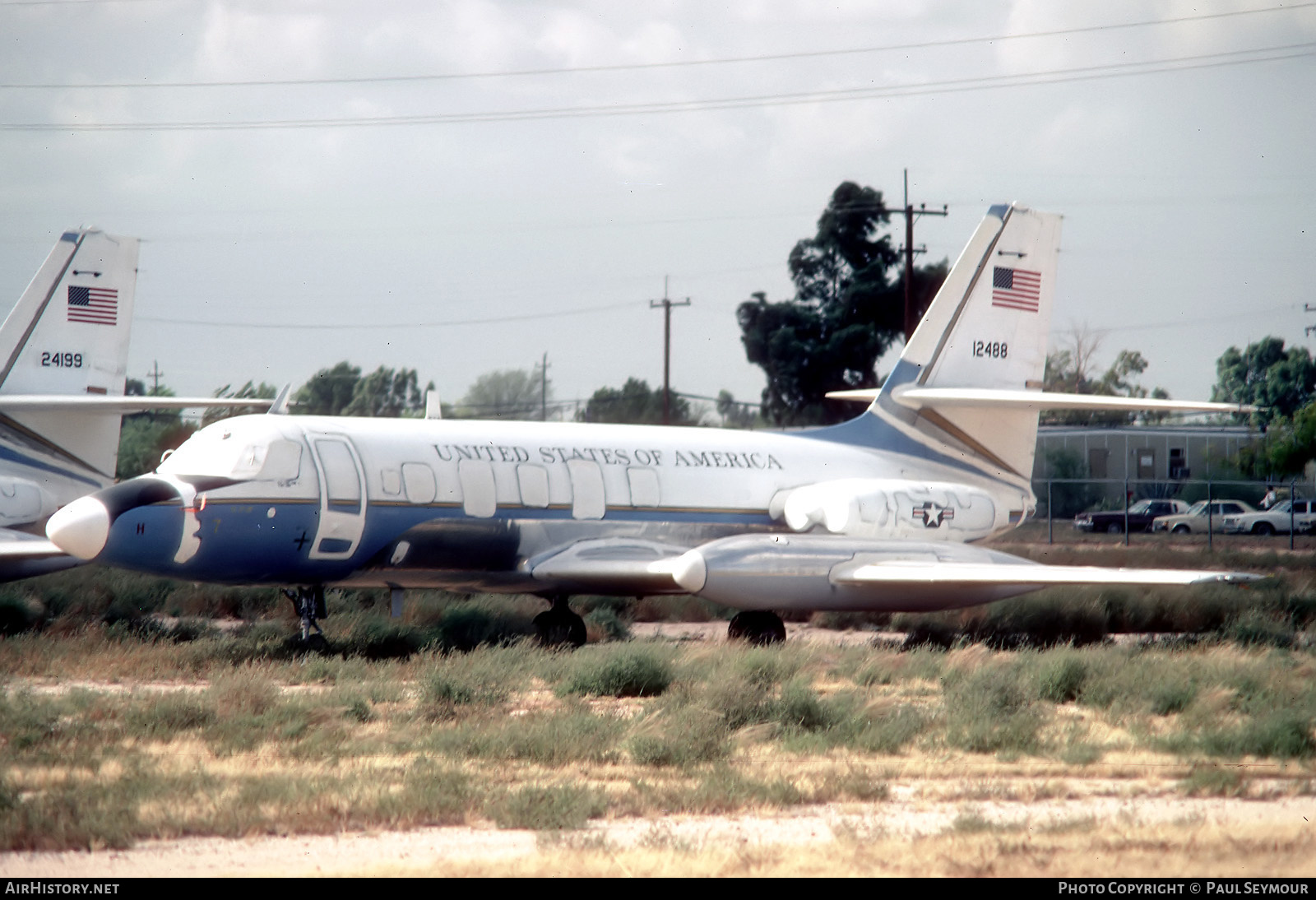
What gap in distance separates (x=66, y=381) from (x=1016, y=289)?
47.3 feet

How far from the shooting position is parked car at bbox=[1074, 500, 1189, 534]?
56625mm

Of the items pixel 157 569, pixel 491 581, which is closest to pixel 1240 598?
pixel 491 581

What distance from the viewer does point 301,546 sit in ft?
56.2

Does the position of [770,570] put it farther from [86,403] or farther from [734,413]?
[734,413]

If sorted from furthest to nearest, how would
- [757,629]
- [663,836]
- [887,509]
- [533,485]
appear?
[887,509] < [757,629] < [533,485] < [663,836]

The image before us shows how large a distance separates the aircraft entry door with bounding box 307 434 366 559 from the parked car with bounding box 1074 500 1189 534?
143 ft

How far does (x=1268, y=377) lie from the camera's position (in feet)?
285

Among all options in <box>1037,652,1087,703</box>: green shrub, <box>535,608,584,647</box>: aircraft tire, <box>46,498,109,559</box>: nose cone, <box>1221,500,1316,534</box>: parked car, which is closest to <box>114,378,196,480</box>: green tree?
<box>535,608,584,647</box>: aircraft tire

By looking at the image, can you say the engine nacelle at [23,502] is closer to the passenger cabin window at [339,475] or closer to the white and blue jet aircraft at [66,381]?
the white and blue jet aircraft at [66,381]

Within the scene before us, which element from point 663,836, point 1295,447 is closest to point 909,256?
point 1295,447

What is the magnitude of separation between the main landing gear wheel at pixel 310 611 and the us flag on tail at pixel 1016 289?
11332 millimetres

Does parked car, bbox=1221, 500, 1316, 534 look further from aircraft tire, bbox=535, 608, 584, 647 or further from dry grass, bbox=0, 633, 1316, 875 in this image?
aircraft tire, bbox=535, 608, 584, 647

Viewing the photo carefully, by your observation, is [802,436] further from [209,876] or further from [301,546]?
[209,876]

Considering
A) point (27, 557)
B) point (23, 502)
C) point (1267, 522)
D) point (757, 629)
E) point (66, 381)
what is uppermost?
point (66, 381)
